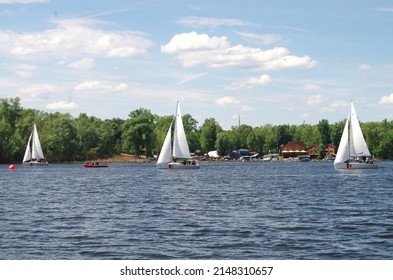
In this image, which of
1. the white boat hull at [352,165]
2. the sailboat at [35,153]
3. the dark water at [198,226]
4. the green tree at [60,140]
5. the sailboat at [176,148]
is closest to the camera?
the dark water at [198,226]

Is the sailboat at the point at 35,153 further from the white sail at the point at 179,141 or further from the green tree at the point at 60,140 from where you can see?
the white sail at the point at 179,141

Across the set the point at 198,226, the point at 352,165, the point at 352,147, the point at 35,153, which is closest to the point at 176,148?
the point at 352,147

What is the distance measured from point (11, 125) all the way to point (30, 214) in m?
159

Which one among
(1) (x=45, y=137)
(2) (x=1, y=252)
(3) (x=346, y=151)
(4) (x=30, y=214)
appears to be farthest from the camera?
(1) (x=45, y=137)

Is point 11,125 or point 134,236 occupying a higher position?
point 11,125

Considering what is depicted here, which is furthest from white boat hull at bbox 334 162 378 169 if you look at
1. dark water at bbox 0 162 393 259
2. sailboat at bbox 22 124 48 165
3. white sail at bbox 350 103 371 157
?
sailboat at bbox 22 124 48 165

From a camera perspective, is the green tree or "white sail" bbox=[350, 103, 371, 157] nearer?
"white sail" bbox=[350, 103, 371, 157]

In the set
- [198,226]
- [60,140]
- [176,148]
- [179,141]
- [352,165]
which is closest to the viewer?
[198,226]

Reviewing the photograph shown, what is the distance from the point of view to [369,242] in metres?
30.0

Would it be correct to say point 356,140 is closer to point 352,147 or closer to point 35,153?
point 352,147

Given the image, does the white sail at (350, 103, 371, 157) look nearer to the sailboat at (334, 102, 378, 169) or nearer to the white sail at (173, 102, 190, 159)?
the sailboat at (334, 102, 378, 169)

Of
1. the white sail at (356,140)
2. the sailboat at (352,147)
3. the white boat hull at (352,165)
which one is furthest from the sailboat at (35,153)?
the white sail at (356,140)
